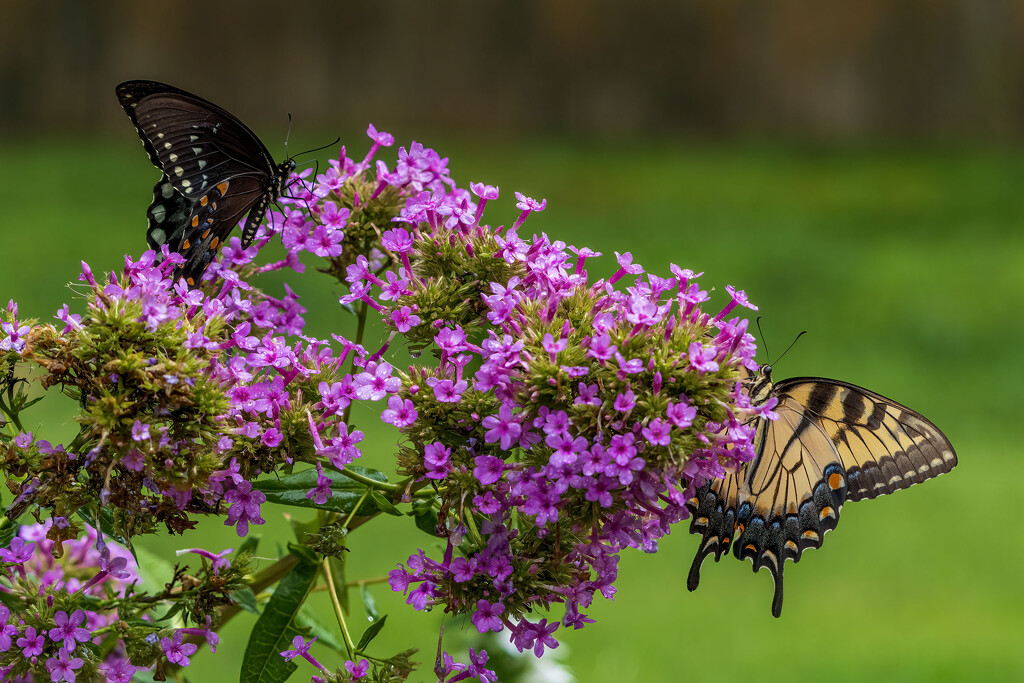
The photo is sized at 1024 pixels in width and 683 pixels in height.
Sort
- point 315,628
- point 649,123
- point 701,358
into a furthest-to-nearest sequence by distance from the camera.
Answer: point 649,123
point 315,628
point 701,358

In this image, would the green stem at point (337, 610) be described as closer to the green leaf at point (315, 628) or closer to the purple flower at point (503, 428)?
the green leaf at point (315, 628)

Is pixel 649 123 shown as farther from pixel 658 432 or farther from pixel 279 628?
pixel 658 432

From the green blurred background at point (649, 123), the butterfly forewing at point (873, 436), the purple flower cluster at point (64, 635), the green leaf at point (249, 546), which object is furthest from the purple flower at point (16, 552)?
the green blurred background at point (649, 123)

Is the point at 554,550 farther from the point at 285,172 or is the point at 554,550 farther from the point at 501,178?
the point at 501,178

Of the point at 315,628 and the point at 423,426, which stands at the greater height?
the point at 423,426

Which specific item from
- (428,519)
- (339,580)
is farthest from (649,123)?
(428,519)

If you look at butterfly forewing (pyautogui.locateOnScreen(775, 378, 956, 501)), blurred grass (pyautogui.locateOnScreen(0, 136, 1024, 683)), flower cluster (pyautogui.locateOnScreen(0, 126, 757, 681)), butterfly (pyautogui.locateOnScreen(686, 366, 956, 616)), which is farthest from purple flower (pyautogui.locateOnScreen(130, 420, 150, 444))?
blurred grass (pyautogui.locateOnScreen(0, 136, 1024, 683))

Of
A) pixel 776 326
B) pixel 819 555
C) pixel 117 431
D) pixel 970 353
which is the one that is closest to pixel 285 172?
pixel 117 431
